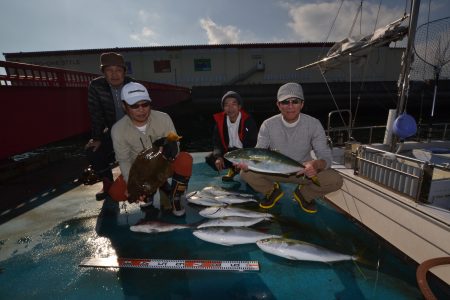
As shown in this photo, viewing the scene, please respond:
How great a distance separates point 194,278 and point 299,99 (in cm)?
291

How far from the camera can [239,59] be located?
3425 cm

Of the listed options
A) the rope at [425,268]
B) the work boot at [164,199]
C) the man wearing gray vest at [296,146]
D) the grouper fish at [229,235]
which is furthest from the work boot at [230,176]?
the rope at [425,268]

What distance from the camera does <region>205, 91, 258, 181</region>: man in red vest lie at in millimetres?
5547

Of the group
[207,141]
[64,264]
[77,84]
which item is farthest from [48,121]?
[207,141]

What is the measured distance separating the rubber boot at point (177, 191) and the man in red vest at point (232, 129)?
141cm

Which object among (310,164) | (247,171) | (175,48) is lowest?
(247,171)

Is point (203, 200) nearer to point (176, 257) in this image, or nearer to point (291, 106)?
point (176, 257)

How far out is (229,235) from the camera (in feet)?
11.2

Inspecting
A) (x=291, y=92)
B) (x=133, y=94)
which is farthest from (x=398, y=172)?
(x=133, y=94)

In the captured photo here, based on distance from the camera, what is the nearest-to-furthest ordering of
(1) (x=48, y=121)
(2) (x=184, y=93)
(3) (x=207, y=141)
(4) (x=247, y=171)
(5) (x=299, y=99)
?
(5) (x=299, y=99) → (4) (x=247, y=171) → (1) (x=48, y=121) → (3) (x=207, y=141) → (2) (x=184, y=93)

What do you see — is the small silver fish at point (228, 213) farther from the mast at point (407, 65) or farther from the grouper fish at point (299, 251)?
the mast at point (407, 65)

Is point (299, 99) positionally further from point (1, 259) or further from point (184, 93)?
point (184, 93)

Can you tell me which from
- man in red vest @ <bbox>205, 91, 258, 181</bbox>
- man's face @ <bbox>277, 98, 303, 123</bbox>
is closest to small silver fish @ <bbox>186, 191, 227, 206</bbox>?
man in red vest @ <bbox>205, 91, 258, 181</bbox>

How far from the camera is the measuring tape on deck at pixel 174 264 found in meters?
2.95
